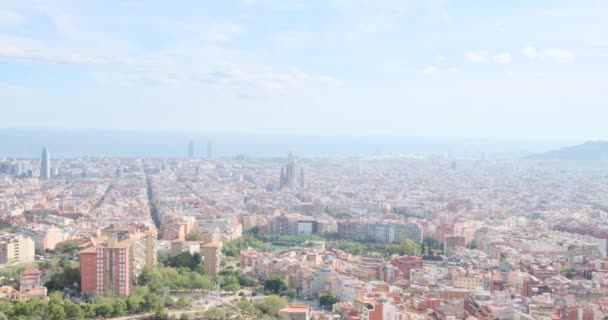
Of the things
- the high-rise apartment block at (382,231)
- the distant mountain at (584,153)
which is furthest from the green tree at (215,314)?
the distant mountain at (584,153)

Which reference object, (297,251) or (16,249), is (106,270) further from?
(297,251)

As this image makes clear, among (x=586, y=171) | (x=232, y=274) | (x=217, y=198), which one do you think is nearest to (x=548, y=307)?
(x=232, y=274)

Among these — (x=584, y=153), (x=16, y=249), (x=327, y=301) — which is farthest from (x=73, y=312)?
(x=584, y=153)

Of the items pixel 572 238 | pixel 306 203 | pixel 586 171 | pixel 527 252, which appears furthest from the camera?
pixel 586 171

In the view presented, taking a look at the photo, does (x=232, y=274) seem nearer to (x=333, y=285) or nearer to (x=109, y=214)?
(x=333, y=285)

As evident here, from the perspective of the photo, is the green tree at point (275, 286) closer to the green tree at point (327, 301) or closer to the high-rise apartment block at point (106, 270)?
the green tree at point (327, 301)

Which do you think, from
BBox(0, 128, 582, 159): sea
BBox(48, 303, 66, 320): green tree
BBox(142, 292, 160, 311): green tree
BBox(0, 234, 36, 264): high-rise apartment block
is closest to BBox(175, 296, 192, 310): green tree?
BBox(142, 292, 160, 311): green tree
